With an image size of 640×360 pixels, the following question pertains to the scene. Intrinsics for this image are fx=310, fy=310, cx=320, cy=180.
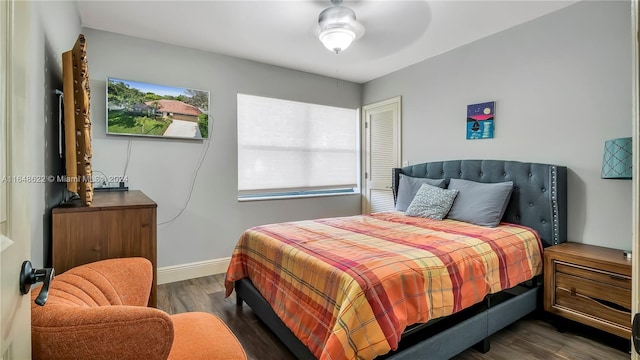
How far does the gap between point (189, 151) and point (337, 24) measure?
206 cm

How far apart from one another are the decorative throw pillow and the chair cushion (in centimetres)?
220


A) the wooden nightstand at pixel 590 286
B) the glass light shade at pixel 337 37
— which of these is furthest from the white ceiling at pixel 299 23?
the wooden nightstand at pixel 590 286

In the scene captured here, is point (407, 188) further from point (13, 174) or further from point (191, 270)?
point (13, 174)

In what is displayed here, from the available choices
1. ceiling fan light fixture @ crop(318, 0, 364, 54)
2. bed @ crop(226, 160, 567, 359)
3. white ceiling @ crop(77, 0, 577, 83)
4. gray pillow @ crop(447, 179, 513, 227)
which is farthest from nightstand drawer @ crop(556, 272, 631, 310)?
ceiling fan light fixture @ crop(318, 0, 364, 54)

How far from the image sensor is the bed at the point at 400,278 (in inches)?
58.9

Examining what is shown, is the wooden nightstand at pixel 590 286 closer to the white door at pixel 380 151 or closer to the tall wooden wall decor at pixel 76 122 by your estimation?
the white door at pixel 380 151

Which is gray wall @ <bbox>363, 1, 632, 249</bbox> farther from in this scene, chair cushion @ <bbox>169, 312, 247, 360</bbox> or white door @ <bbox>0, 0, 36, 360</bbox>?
white door @ <bbox>0, 0, 36, 360</bbox>

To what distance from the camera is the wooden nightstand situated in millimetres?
1995

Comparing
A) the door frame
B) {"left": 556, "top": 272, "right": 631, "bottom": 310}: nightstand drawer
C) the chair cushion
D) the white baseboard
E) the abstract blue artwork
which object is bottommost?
the white baseboard

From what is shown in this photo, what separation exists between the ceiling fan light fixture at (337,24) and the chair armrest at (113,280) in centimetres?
205

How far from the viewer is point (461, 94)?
3.42 m

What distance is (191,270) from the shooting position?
340cm

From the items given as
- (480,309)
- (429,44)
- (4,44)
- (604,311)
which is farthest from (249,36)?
(604,311)

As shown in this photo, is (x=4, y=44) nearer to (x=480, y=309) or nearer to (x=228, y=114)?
(x=480, y=309)
